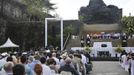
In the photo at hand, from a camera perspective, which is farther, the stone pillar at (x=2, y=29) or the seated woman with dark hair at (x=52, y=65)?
the stone pillar at (x=2, y=29)

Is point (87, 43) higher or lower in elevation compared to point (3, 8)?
lower

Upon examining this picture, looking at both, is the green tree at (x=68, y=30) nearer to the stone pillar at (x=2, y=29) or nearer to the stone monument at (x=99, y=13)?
the stone pillar at (x=2, y=29)

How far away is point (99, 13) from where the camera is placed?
8638 centimetres

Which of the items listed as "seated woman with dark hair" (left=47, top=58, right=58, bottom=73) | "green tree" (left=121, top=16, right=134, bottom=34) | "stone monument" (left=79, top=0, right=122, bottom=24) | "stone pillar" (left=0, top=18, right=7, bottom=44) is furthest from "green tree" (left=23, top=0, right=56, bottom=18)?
"seated woman with dark hair" (left=47, top=58, right=58, bottom=73)

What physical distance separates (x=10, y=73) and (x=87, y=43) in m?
47.3

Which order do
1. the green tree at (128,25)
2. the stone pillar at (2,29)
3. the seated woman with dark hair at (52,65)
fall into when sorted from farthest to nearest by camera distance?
the green tree at (128,25) → the stone pillar at (2,29) → the seated woman with dark hair at (52,65)

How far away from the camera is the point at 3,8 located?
65.8 m

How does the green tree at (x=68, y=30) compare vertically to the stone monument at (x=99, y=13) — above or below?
below

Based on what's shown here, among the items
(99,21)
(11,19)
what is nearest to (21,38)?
(11,19)

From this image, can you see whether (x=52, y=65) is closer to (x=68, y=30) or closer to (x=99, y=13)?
(x=68, y=30)

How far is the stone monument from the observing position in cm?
8519

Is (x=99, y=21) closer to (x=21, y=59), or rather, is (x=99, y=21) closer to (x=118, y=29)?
(x=118, y=29)

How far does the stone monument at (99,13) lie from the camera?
85.2m

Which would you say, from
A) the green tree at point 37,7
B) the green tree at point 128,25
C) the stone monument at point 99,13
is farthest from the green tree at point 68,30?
the stone monument at point 99,13
